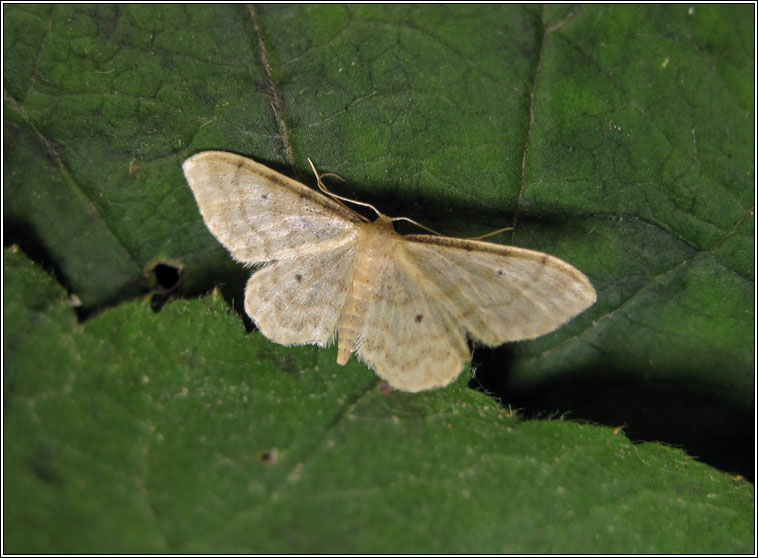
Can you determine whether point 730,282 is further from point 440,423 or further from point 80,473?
point 80,473

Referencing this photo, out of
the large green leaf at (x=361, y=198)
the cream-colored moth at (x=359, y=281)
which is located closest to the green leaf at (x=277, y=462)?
the large green leaf at (x=361, y=198)

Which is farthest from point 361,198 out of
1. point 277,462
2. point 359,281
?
point 277,462

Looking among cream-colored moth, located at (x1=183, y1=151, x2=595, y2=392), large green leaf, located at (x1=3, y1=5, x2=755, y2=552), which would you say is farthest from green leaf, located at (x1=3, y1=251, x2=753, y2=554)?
cream-colored moth, located at (x1=183, y1=151, x2=595, y2=392)

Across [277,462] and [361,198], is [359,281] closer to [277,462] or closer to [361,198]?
[361,198]

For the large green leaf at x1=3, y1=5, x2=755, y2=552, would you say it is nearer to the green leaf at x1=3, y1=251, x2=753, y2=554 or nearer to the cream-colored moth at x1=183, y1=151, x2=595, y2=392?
the green leaf at x1=3, y1=251, x2=753, y2=554

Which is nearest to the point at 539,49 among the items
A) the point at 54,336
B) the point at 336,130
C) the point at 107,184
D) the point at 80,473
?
the point at 336,130
